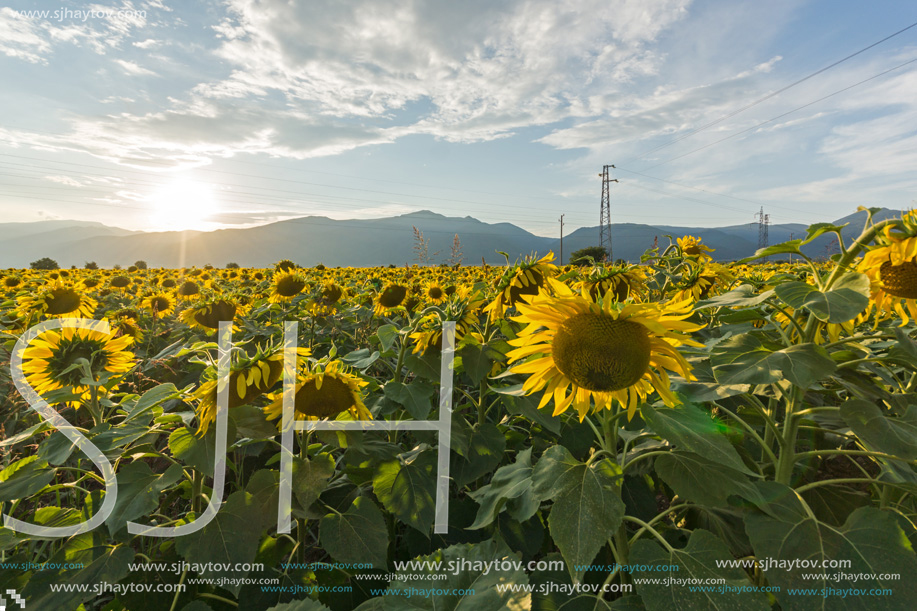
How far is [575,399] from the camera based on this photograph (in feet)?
5.56

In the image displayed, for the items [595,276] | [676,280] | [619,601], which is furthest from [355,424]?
[676,280]

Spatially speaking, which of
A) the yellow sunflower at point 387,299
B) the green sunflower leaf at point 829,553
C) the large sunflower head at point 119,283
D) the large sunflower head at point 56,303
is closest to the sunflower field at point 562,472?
the green sunflower leaf at point 829,553

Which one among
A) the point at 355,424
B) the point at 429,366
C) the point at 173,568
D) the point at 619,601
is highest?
the point at 429,366

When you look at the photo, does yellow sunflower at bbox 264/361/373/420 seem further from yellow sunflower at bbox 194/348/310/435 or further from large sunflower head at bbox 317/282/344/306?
large sunflower head at bbox 317/282/344/306

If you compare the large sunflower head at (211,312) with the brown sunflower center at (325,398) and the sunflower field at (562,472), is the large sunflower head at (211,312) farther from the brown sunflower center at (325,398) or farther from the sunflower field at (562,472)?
the brown sunflower center at (325,398)

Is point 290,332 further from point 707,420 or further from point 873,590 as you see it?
point 873,590

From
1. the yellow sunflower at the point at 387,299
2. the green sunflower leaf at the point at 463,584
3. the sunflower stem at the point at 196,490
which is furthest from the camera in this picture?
the yellow sunflower at the point at 387,299

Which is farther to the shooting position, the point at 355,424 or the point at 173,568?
the point at 355,424

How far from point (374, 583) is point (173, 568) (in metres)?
0.81

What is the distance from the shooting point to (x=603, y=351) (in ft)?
4.75

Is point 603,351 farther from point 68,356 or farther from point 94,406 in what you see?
point 68,356

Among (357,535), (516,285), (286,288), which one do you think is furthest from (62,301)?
(516,285)

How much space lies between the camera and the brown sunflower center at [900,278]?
60.7 inches

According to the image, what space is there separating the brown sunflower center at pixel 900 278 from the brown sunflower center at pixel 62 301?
638cm
